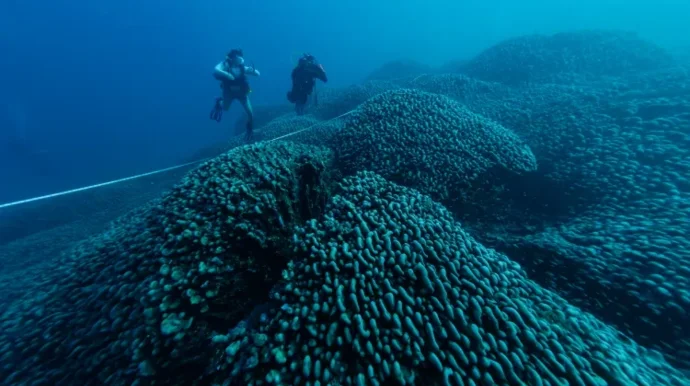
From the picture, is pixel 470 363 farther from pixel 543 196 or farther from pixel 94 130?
pixel 94 130

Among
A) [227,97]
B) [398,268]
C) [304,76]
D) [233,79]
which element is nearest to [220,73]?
[233,79]

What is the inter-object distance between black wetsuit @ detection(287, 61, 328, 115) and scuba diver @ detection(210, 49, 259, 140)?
1.67 m

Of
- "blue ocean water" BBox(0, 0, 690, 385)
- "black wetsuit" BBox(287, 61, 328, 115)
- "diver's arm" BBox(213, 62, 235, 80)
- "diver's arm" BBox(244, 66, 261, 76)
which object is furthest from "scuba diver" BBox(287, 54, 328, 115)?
"blue ocean water" BBox(0, 0, 690, 385)

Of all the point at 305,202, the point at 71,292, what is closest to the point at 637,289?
the point at 305,202

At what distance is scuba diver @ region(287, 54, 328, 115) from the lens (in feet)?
34.1

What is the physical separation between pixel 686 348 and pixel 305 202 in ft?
15.0

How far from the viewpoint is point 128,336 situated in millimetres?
2705

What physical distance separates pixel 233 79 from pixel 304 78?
273cm

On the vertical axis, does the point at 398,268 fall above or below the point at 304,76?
below

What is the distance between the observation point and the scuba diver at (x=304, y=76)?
34.1 ft

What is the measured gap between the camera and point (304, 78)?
35.2 ft

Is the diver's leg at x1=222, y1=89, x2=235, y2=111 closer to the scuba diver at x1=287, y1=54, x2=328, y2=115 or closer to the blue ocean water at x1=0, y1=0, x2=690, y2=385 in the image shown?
the scuba diver at x1=287, y1=54, x2=328, y2=115

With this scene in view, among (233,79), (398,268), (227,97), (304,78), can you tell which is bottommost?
(398,268)

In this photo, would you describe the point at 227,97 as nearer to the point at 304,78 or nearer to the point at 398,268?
the point at 304,78
